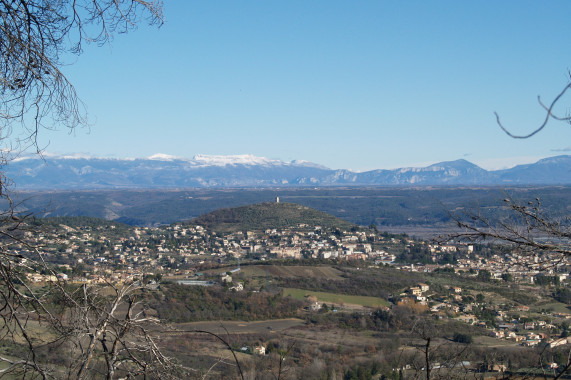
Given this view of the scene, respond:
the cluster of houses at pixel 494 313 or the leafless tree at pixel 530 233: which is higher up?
the leafless tree at pixel 530 233

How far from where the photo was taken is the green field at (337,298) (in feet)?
76.5

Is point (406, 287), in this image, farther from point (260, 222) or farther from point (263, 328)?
point (260, 222)

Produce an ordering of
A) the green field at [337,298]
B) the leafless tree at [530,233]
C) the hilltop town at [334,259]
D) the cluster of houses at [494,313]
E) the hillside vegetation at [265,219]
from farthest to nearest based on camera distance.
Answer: the hillside vegetation at [265,219] → the green field at [337,298] → the cluster of houses at [494,313] → the hilltop town at [334,259] → the leafless tree at [530,233]

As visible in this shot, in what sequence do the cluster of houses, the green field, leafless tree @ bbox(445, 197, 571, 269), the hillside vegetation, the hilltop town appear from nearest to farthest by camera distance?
leafless tree @ bbox(445, 197, 571, 269), the hilltop town, the cluster of houses, the green field, the hillside vegetation

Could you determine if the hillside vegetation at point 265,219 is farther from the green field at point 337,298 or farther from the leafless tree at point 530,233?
the leafless tree at point 530,233

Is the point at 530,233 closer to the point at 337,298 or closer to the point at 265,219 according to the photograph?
the point at 337,298

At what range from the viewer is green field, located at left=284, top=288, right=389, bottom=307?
23328mm

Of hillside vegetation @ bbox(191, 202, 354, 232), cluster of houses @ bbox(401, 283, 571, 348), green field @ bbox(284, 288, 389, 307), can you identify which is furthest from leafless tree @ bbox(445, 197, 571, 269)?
hillside vegetation @ bbox(191, 202, 354, 232)

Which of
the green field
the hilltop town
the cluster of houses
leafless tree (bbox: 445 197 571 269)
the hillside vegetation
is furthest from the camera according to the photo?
the hillside vegetation

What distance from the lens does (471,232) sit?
3.10 meters

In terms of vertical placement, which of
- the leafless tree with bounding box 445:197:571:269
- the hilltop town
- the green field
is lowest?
the green field

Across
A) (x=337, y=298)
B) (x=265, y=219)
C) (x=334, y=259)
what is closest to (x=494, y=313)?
(x=337, y=298)

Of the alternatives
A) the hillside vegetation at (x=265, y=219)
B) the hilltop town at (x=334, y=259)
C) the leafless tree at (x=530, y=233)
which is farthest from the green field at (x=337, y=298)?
the hillside vegetation at (x=265, y=219)

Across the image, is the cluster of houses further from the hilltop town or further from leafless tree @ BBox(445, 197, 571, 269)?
leafless tree @ BBox(445, 197, 571, 269)
